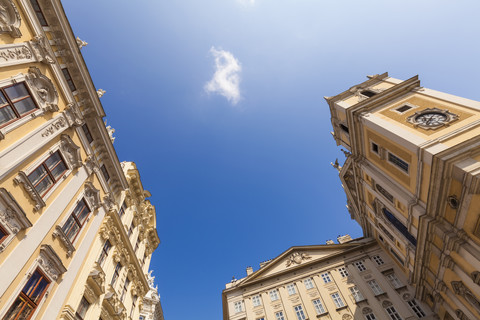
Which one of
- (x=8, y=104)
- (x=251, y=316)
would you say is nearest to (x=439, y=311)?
(x=251, y=316)

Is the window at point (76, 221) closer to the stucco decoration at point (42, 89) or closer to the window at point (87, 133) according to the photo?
the window at point (87, 133)

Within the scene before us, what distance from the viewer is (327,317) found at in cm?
2786

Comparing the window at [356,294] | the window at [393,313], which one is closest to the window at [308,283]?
the window at [356,294]

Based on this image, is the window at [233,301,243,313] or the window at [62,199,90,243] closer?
the window at [62,199,90,243]

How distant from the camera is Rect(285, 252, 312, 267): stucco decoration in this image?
36034 millimetres

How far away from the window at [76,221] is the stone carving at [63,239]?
2.06ft

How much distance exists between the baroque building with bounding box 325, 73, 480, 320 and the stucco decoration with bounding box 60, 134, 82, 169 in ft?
76.9

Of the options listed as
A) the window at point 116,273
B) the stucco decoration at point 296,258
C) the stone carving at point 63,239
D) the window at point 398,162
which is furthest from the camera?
the stucco decoration at point 296,258

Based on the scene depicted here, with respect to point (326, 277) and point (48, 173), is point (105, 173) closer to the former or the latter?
point (48, 173)

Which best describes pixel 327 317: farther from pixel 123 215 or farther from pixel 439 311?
pixel 123 215

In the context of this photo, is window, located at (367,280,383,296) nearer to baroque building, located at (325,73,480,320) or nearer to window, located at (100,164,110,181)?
baroque building, located at (325,73,480,320)

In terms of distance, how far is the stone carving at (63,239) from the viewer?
43.5 feet

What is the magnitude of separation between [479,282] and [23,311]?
2478 centimetres

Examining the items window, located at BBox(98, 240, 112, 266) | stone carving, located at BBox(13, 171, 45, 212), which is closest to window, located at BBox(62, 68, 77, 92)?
stone carving, located at BBox(13, 171, 45, 212)
